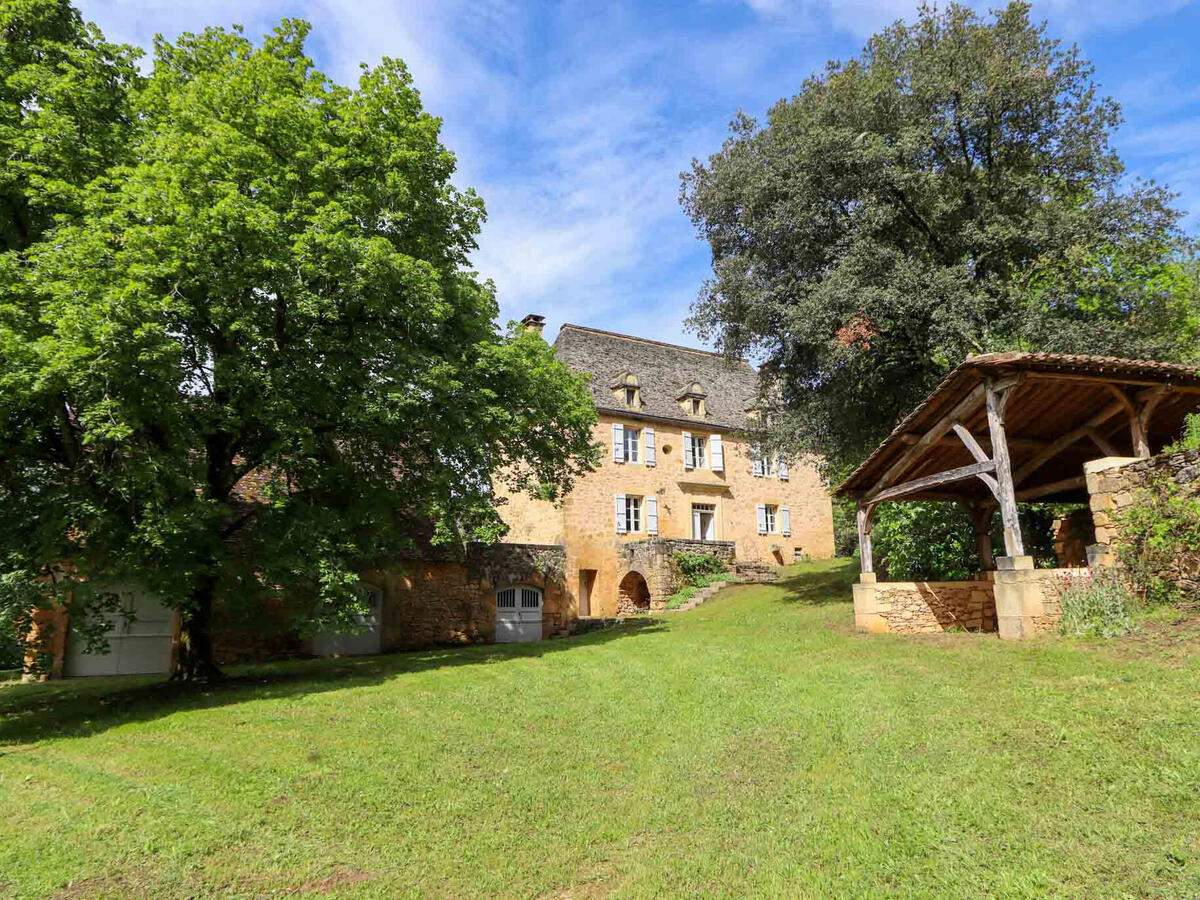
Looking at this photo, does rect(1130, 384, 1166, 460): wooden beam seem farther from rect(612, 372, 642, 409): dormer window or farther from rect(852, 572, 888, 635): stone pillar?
rect(612, 372, 642, 409): dormer window

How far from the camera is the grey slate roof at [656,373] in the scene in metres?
26.7

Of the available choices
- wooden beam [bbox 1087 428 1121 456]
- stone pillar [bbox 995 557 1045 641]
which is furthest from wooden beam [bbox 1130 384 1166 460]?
stone pillar [bbox 995 557 1045 641]

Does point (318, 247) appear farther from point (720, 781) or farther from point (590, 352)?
point (590, 352)

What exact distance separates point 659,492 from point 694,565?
3.98 m

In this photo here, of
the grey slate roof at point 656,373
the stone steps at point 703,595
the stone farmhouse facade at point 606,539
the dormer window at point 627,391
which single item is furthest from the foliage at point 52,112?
the dormer window at point 627,391

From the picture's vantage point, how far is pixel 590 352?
27453mm

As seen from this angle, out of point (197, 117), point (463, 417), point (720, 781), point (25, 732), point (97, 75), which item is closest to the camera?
point (720, 781)

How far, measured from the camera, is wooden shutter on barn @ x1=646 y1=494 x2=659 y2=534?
25672 mm

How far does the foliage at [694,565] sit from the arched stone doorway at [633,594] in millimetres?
1398

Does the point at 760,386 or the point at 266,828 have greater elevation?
the point at 760,386

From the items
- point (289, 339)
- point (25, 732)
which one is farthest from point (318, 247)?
point (25, 732)

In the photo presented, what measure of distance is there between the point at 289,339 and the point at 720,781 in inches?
351

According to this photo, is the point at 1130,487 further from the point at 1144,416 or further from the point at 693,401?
the point at 693,401

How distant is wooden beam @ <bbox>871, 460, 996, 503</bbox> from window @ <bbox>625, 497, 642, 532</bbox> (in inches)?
529
